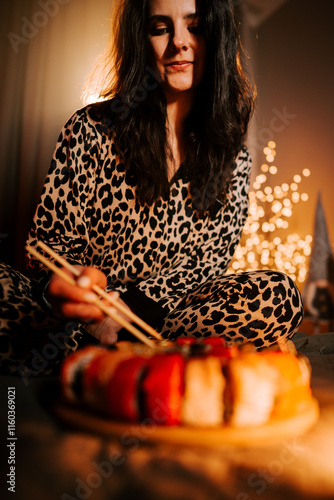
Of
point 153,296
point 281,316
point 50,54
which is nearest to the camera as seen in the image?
point 281,316

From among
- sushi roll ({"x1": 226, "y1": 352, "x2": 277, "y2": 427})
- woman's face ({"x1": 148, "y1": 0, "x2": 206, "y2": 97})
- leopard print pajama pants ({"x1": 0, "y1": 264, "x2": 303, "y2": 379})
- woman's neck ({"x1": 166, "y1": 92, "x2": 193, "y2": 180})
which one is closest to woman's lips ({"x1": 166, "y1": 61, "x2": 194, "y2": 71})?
woman's face ({"x1": 148, "y1": 0, "x2": 206, "y2": 97})

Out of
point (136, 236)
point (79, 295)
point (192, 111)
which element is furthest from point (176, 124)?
point (79, 295)

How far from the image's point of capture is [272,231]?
2787 mm

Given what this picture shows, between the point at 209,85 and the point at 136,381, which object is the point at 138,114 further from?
the point at 136,381

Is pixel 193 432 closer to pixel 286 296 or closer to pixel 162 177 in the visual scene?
pixel 286 296

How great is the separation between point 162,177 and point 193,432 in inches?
32.6

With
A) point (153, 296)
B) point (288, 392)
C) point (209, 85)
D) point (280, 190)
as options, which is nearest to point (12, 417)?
point (288, 392)

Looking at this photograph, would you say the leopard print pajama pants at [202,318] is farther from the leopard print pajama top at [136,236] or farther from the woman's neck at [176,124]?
the woman's neck at [176,124]

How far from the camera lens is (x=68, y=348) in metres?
1.03

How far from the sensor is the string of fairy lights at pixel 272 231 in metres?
2.69

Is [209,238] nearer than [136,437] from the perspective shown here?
No

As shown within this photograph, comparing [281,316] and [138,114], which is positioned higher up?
[138,114]

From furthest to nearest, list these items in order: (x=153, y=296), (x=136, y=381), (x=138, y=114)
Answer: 1. (x=138, y=114)
2. (x=153, y=296)
3. (x=136, y=381)

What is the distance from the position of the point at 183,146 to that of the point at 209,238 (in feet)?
0.93
